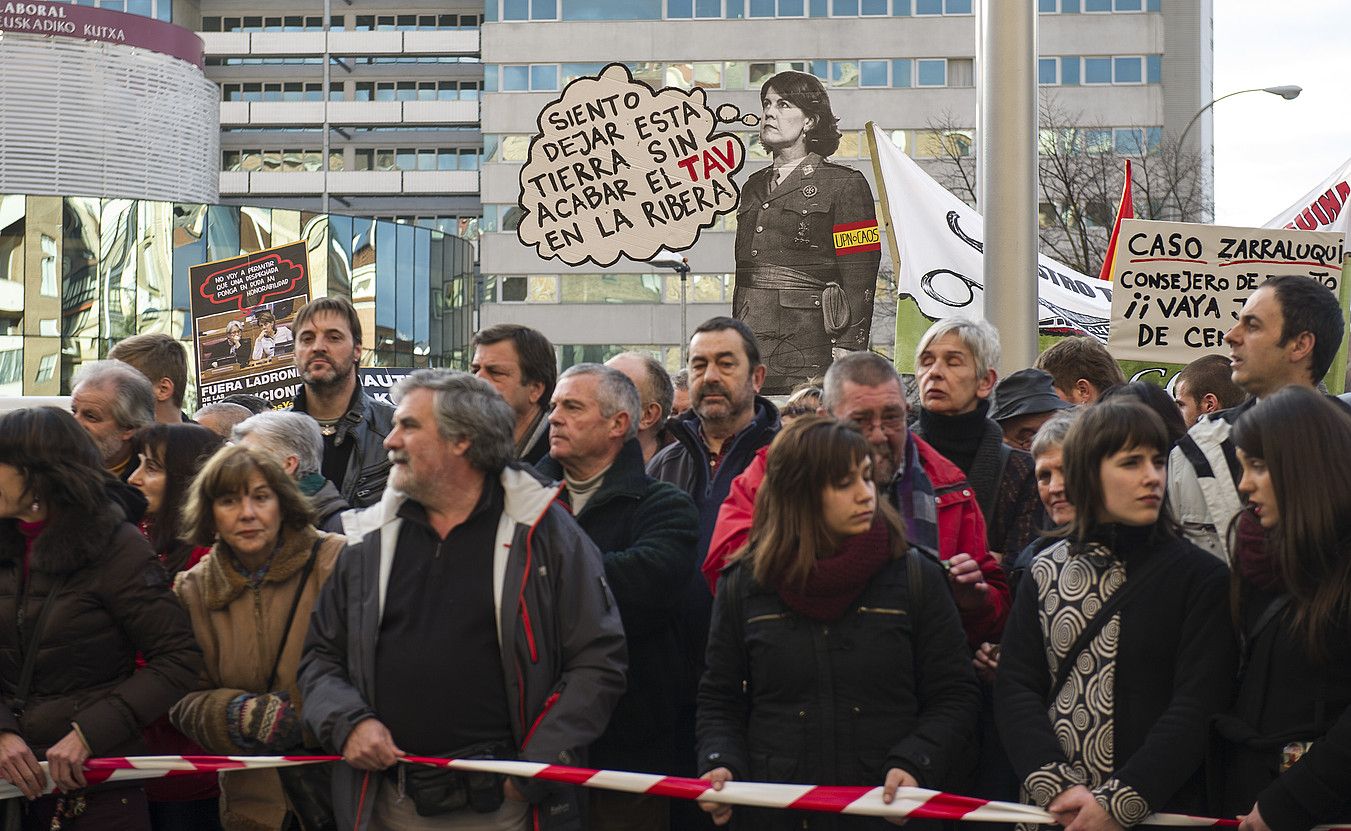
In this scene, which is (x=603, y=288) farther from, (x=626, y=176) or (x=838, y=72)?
(x=626, y=176)

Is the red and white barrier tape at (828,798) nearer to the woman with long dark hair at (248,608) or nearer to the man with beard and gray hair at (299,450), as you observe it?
the woman with long dark hair at (248,608)

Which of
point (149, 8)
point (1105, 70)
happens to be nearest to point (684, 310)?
point (1105, 70)

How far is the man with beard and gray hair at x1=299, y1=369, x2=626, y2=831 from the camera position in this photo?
4.16 metres

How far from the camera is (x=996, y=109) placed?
325 inches

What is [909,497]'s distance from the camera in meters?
4.67

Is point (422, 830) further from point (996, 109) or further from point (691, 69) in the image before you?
point (691, 69)

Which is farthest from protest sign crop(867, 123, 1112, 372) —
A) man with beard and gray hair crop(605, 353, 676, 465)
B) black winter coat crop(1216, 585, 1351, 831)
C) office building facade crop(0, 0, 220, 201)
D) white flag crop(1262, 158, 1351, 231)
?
office building facade crop(0, 0, 220, 201)

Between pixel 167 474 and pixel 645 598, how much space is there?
1808 mm

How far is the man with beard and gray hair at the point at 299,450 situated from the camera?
520 centimetres

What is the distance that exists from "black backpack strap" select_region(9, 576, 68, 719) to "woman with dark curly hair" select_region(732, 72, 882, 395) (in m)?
3.89

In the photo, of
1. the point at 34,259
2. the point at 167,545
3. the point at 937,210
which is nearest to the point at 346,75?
the point at 34,259

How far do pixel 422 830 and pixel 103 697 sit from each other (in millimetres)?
1061

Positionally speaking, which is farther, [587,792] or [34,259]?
[34,259]

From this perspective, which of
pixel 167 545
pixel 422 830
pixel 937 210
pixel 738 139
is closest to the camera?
pixel 422 830
